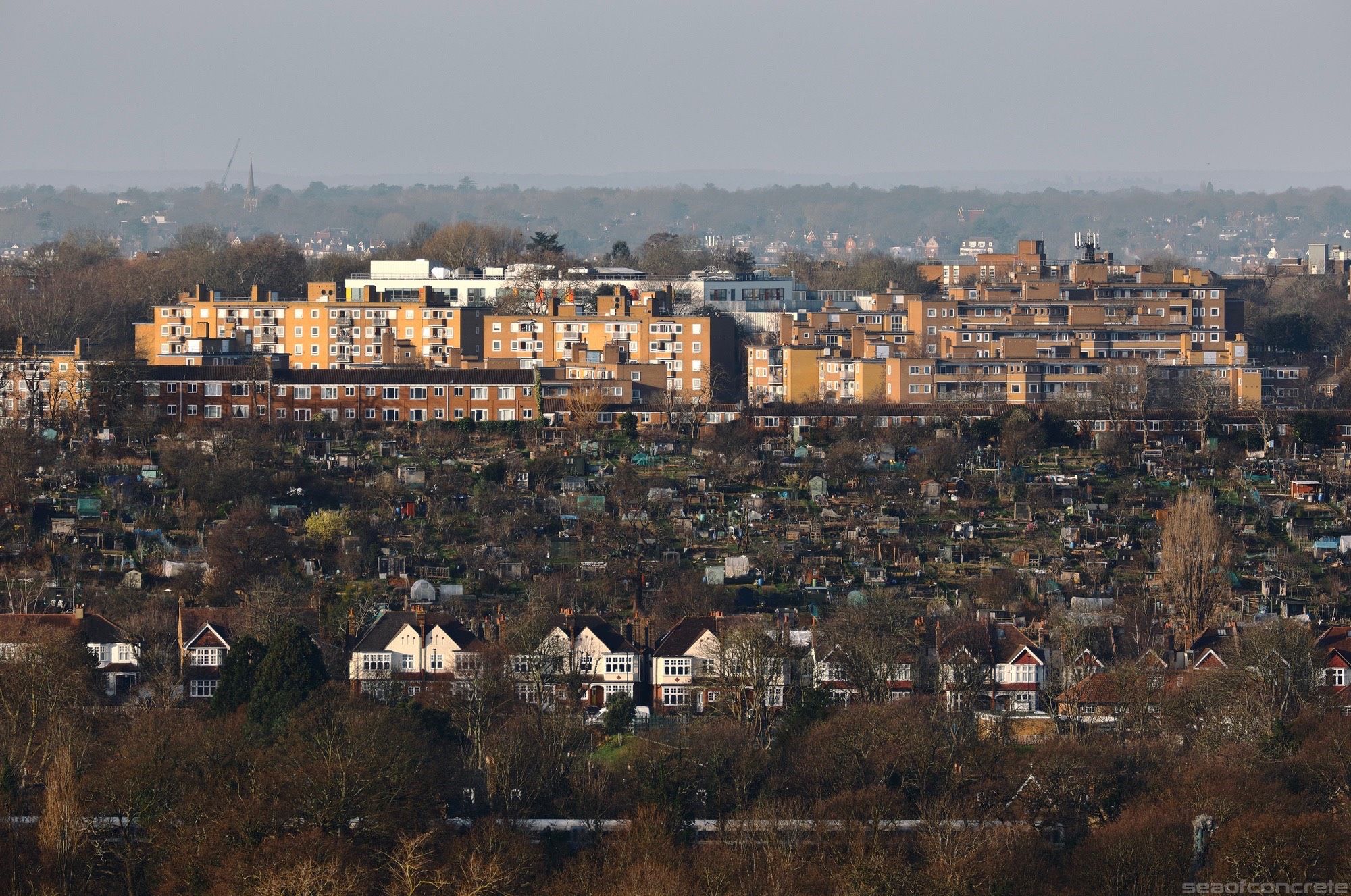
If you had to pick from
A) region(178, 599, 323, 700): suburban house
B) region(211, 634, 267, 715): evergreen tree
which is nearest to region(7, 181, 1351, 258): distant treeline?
region(178, 599, 323, 700): suburban house

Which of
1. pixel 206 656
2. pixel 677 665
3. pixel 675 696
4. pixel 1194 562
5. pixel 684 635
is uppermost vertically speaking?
pixel 1194 562

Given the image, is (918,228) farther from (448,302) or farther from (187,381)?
(187,381)

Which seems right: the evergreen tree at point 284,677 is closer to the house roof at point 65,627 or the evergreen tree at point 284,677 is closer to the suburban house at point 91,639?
the suburban house at point 91,639

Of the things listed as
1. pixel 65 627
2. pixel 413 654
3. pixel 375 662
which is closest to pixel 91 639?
pixel 65 627

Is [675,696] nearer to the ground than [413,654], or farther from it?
nearer to the ground

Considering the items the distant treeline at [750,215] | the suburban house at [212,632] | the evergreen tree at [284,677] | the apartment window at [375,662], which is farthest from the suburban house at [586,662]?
the distant treeline at [750,215]

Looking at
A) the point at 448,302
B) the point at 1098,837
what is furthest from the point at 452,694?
the point at 448,302

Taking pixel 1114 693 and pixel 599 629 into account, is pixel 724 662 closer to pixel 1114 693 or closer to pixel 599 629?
pixel 599 629
